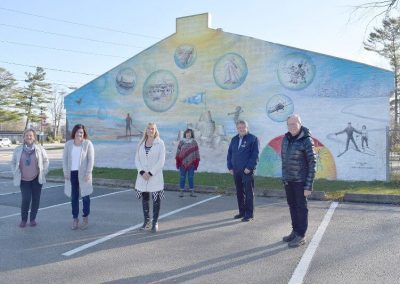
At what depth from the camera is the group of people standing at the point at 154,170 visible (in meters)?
5.78

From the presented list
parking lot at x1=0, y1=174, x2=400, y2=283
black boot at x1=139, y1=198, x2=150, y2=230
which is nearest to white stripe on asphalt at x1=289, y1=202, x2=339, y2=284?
parking lot at x1=0, y1=174, x2=400, y2=283

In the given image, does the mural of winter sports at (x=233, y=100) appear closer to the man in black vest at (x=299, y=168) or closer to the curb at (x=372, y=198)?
the curb at (x=372, y=198)

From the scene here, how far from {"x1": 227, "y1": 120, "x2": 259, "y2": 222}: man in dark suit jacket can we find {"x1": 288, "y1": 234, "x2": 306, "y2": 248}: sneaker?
1.67 metres

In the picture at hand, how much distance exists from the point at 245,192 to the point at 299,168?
1.89m

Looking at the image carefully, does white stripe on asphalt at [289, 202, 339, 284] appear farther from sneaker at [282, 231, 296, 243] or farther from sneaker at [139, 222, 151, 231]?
sneaker at [139, 222, 151, 231]

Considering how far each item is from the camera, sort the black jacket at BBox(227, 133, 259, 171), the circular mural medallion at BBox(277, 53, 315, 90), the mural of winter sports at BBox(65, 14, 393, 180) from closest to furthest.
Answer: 1. the black jacket at BBox(227, 133, 259, 171)
2. the mural of winter sports at BBox(65, 14, 393, 180)
3. the circular mural medallion at BBox(277, 53, 315, 90)

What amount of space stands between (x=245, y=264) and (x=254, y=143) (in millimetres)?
2946

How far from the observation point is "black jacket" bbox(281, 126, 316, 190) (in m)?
5.69

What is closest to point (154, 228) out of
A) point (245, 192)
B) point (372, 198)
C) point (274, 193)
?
point (245, 192)

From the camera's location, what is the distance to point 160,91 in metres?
16.8

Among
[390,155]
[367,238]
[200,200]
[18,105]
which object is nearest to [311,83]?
[390,155]

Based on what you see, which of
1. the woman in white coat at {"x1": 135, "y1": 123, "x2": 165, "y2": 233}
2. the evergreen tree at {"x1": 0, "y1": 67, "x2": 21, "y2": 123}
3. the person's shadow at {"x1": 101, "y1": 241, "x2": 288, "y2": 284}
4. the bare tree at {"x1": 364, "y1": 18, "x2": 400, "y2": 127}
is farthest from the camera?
the evergreen tree at {"x1": 0, "y1": 67, "x2": 21, "y2": 123}

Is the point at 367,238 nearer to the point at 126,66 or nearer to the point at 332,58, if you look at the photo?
the point at 332,58

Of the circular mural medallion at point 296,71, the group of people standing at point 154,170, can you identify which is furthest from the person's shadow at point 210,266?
the circular mural medallion at point 296,71
